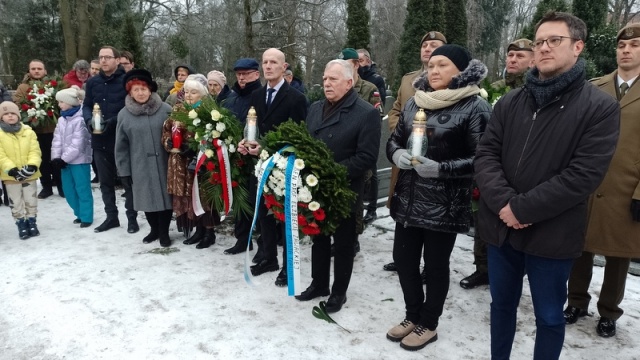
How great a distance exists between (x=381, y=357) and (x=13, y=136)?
507 cm

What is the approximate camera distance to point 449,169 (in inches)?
113

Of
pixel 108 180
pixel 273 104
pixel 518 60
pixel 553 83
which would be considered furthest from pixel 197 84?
pixel 553 83

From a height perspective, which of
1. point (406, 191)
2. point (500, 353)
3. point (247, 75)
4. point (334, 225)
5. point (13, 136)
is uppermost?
point (247, 75)

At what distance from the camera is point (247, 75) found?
4.73 m

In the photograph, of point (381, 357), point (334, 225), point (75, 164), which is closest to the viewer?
point (381, 357)

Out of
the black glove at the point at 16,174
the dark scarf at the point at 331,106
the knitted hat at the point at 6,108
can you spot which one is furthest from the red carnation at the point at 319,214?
the knitted hat at the point at 6,108

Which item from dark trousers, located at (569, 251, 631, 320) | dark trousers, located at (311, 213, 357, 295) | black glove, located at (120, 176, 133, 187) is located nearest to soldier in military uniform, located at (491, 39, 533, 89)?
dark trousers, located at (569, 251, 631, 320)

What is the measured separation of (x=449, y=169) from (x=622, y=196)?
1.34 meters

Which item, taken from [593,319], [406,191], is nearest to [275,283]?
[406,191]

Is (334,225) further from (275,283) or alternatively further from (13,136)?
(13,136)

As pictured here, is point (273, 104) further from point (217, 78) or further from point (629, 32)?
point (629, 32)

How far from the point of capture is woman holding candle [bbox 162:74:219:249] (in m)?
5.01

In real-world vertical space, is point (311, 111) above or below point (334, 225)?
above

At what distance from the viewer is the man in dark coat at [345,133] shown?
349 centimetres
